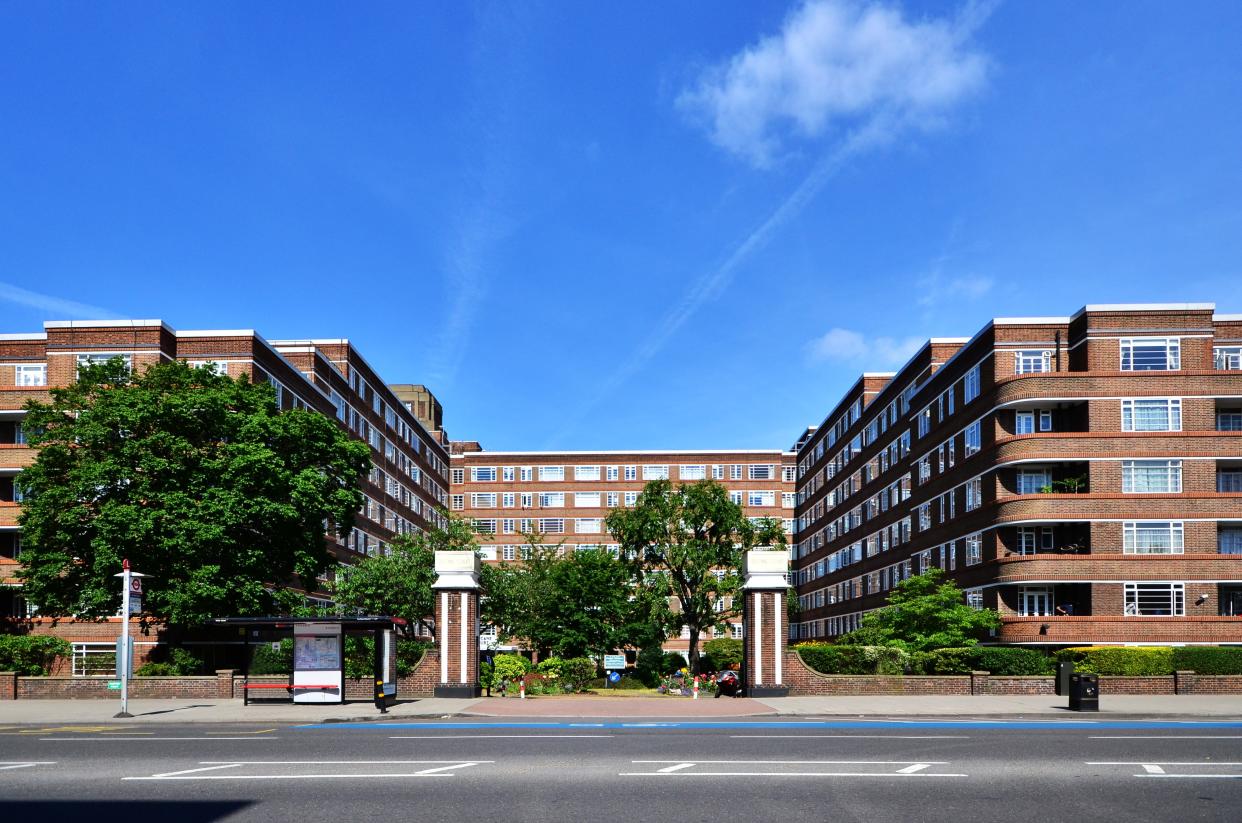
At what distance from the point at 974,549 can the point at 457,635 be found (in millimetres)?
32352

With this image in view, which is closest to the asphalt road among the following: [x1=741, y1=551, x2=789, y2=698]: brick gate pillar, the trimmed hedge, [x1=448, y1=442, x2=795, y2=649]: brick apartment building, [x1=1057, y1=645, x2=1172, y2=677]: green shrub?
[x1=741, y1=551, x2=789, y2=698]: brick gate pillar

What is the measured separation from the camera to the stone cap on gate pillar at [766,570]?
36.0m

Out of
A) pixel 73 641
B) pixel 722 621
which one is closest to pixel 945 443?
pixel 722 621

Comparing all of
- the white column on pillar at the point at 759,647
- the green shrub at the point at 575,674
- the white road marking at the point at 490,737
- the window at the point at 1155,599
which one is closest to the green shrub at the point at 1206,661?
the window at the point at 1155,599

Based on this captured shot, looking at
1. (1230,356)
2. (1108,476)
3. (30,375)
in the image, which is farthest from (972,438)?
(30,375)

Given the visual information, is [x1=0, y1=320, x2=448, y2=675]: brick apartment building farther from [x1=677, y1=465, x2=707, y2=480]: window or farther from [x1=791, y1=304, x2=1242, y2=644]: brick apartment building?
[x1=677, y1=465, x2=707, y2=480]: window

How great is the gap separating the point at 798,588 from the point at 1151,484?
64312 millimetres

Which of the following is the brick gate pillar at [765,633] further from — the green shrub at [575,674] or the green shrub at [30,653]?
the green shrub at [30,653]

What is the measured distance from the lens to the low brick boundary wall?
117 ft

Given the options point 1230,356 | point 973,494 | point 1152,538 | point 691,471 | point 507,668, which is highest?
point 1230,356

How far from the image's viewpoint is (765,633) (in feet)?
117

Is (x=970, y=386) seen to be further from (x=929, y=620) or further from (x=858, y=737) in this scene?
(x=858, y=737)

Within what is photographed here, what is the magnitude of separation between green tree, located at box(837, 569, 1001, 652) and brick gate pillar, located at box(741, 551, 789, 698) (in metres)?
16.9

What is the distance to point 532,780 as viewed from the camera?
14578 mm
